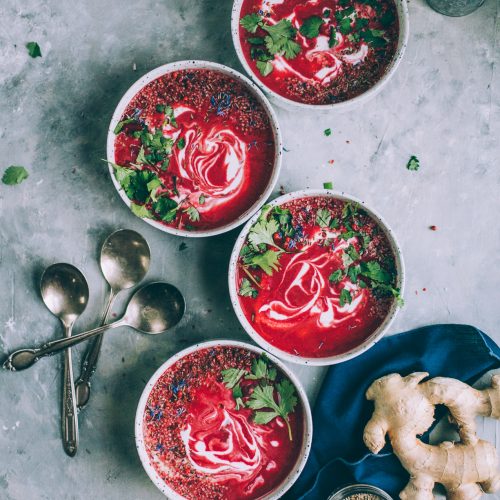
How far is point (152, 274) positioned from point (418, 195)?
129 cm

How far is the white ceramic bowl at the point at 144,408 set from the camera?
2.61m

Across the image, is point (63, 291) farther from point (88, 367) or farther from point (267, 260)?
point (267, 260)

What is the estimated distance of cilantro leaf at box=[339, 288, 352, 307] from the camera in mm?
2637

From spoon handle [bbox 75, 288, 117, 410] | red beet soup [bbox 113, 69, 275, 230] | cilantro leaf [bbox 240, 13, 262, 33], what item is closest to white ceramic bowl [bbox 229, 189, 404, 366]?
red beet soup [bbox 113, 69, 275, 230]

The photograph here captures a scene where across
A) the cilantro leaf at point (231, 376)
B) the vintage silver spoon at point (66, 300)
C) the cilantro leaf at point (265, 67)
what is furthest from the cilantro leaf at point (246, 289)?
the cilantro leaf at point (265, 67)

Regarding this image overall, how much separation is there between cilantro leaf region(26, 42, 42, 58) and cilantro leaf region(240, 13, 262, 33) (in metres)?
0.95

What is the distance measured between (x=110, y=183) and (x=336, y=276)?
1110mm

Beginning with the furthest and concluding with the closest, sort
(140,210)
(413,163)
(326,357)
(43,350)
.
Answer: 1. (413,163)
2. (43,350)
3. (326,357)
4. (140,210)

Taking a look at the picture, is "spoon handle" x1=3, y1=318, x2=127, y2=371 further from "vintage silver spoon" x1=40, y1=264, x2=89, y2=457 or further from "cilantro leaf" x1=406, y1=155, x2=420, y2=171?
"cilantro leaf" x1=406, y1=155, x2=420, y2=171

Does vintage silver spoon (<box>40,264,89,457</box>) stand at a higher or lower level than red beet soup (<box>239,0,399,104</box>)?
lower

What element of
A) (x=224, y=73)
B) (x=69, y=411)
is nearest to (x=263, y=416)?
(x=69, y=411)

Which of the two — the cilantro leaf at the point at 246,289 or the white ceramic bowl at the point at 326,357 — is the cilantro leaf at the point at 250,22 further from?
the cilantro leaf at the point at 246,289

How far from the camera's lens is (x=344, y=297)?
8.66 ft

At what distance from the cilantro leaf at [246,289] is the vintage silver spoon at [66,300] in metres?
0.73
